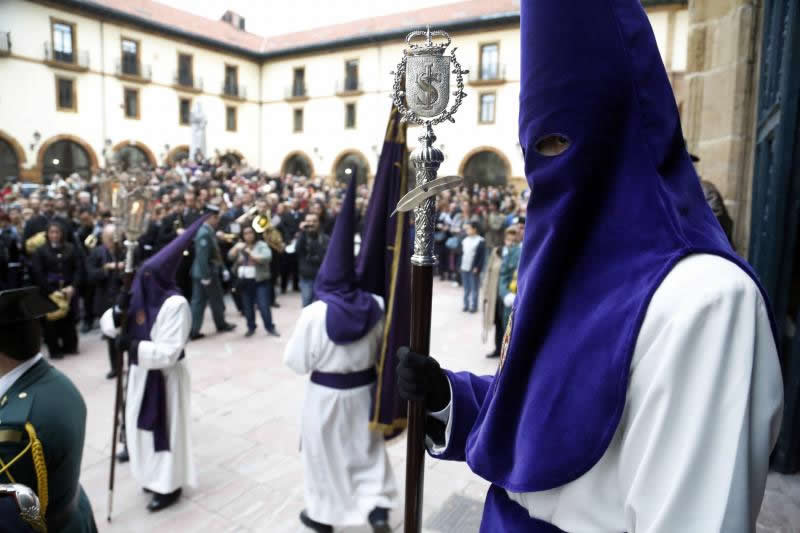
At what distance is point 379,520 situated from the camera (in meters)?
3.42

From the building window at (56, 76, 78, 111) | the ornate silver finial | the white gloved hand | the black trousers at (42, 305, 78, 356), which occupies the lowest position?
the black trousers at (42, 305, 78, 356)

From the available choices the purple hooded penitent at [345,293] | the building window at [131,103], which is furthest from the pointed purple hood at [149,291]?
the building window at [131,103]

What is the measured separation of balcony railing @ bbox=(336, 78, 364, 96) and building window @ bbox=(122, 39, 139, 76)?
10.4m

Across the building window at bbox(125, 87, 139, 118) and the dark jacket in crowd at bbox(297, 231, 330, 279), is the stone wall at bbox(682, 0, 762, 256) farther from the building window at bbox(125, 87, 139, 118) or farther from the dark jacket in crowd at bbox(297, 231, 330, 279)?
the building window at bbox(125, 87, 139, 118)

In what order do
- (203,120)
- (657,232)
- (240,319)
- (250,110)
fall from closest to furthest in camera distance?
(657,232), (240,319), (203,120), (250,110)

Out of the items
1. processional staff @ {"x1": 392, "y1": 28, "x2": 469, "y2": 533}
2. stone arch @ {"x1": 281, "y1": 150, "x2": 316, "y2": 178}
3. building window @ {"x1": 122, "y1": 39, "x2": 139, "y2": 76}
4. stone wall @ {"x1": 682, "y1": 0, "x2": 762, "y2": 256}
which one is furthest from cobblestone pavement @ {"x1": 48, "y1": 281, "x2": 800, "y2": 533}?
stone arch @ {"x1": 281, "y1": 150, "x2": 316, "y2": 178}

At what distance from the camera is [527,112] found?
1.16 m

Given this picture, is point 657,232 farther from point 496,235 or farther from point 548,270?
point 496,235

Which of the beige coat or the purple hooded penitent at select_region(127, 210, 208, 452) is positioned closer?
the purple hooded penitent at select_region(127, 210, 208, 452)

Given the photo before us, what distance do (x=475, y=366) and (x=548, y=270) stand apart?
230 inches

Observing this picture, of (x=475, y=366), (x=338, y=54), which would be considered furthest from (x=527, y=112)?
(x=338, y=54)

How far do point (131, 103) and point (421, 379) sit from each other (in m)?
30.6

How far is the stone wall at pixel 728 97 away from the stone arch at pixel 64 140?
23.5 meters

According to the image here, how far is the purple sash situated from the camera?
3.70 m
